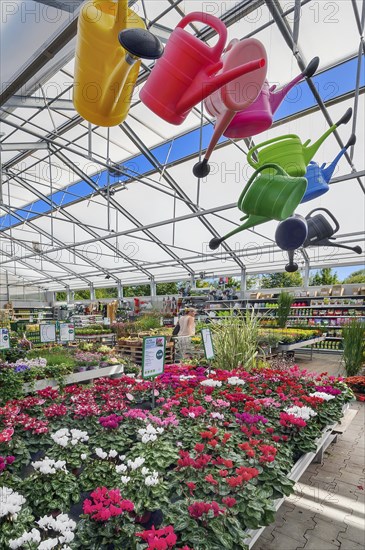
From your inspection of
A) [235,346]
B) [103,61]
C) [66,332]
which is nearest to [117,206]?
[66,332]

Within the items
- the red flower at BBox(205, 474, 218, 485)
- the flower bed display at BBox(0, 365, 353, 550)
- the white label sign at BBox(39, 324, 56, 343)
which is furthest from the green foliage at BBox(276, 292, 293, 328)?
the red flower at BBox(205, 474, 218, 485)

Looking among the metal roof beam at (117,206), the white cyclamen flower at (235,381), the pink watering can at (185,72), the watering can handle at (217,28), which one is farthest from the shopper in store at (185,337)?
the watering can handle at (217,28)

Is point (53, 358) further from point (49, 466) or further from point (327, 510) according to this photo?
point (327, 510)

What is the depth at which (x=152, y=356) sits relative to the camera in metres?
2.33

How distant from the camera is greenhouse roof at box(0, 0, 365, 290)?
141 inches

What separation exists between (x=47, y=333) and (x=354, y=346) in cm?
495

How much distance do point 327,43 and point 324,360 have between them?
6.84 metres

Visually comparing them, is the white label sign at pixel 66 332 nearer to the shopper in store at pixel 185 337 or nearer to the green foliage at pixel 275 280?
the shopper in store at pixel 185 337

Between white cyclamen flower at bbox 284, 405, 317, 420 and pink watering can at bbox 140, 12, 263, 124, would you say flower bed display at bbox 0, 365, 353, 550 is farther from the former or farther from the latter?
pink watering can at bbox 140, 12, 263, 124

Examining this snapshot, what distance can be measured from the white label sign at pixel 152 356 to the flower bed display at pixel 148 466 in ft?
0.82

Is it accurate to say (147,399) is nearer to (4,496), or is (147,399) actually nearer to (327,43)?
(4,496)

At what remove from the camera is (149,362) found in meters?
2.30

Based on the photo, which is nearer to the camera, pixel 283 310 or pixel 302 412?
pixel 302 412

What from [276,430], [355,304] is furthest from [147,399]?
[355,304]
